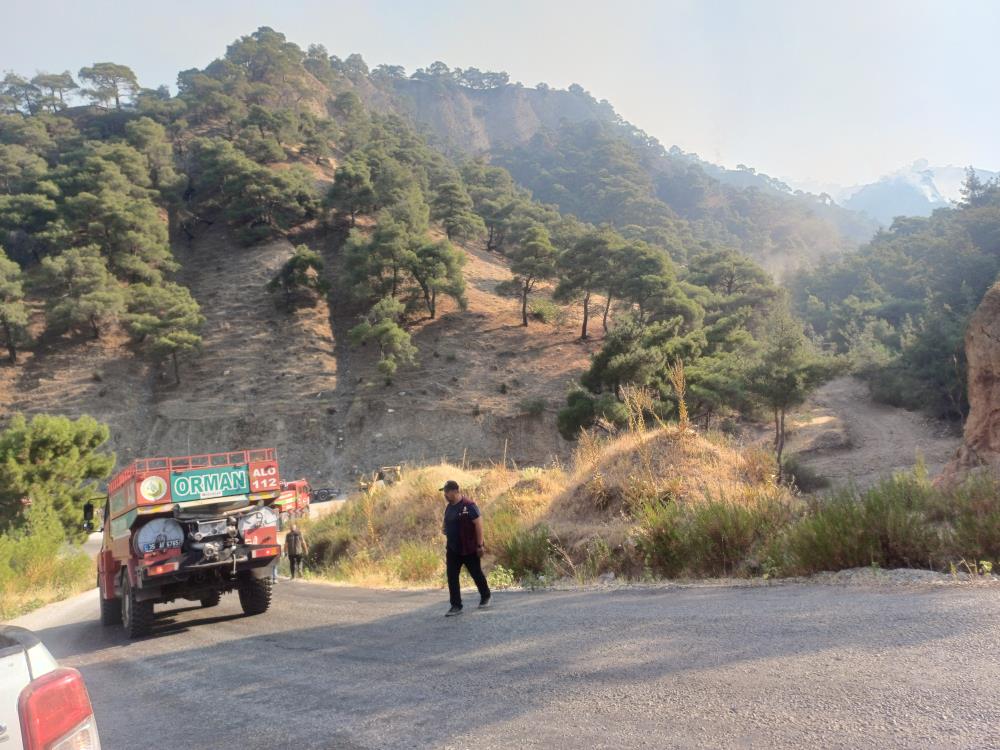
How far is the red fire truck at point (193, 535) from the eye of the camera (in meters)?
8.77

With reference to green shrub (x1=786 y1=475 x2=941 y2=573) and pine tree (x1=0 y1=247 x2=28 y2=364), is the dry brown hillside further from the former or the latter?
green shrub (x1=786 y1=475 x2=941 y2=573)

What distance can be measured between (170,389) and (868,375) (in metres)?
56.3

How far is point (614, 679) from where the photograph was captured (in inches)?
158

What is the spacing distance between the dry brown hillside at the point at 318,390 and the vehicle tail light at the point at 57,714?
37.3 metres

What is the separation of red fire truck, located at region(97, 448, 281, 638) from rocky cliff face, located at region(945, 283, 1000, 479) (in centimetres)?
→ 1284

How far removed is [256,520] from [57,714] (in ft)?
25.7

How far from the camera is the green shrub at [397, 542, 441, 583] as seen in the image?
432 inches

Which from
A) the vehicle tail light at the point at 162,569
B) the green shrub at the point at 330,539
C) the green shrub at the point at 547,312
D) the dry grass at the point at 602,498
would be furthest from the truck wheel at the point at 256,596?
the green shrub at the point at 547,312

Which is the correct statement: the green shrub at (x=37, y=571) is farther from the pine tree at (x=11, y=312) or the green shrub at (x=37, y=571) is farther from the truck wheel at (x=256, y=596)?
the pine tree at (x=11, y=312)

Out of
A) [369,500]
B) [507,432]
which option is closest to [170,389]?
[507,432]

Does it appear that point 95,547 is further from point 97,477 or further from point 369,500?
point 369,500

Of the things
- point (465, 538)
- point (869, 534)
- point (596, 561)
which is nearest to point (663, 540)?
point (596, 561)

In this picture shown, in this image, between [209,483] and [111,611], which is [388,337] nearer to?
[111,611]

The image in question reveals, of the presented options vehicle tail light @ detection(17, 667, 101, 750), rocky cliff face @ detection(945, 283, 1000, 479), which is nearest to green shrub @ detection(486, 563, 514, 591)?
vehicle tail light @ detection(17, 667, 101, 750)
